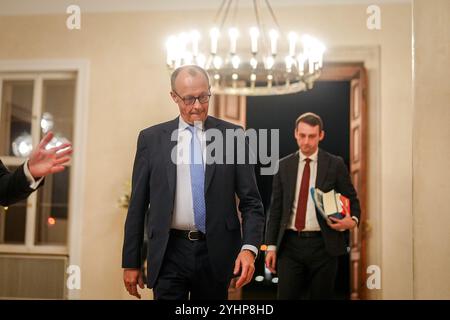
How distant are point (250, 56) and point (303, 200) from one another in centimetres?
97

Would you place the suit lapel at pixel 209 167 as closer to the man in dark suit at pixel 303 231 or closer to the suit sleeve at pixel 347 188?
the man in dark suit at pixel 303 231

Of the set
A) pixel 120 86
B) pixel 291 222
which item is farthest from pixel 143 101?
pixel 291 222

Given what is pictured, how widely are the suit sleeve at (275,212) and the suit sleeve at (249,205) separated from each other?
1.24ft

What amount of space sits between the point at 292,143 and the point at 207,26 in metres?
0.87

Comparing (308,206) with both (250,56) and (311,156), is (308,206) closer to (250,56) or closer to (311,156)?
(311,156)

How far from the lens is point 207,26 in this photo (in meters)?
3.13

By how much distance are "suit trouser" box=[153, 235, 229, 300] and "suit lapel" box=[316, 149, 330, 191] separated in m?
0.86

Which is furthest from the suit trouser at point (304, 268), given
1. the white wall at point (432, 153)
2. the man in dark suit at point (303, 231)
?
the white wall at point (432, 153)

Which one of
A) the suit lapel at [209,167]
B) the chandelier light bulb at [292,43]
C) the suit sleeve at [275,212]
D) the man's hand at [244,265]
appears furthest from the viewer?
the chandelier light bulb at [292,43]

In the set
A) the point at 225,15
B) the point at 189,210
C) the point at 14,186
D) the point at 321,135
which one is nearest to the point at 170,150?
the point at 189,210

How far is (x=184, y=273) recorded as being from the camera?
219cm

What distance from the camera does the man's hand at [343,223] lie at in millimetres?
2777

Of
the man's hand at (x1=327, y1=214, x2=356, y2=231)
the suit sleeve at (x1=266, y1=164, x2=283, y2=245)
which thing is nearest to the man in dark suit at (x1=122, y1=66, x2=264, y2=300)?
the suit sleeve at (x1=266, y1=164, x2=283, y2=245)
